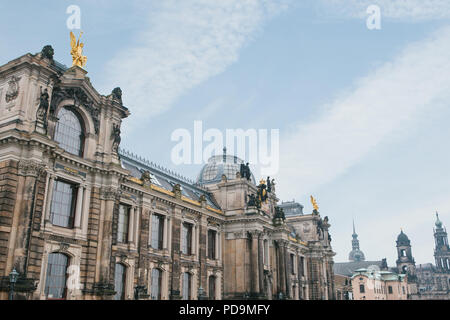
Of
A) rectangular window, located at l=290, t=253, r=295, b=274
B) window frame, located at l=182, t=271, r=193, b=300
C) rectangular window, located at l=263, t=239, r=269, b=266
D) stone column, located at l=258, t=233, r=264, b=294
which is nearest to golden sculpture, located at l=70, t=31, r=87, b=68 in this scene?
window frame, located at l=182, t=271, r=193, b=300

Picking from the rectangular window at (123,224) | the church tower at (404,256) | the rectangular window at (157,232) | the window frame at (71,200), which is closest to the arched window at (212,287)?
the rectangular window at (157,232)

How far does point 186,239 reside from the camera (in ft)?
152

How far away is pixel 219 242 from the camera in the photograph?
52000 millimetres

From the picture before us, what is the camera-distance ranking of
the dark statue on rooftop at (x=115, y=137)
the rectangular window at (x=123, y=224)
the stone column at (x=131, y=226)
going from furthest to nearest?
the stone column at (x=131, y=226), the rectangular window at (x=123, y=224), the dark statue on rooftop at (x=115, y=137)

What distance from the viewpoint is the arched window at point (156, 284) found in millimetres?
39944

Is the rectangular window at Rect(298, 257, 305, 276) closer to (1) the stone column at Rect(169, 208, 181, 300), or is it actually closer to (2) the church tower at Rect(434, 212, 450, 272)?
(1) the stone column at Rect(169, 208, 181, 300)

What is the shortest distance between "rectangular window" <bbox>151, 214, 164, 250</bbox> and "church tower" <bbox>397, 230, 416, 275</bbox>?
14370 cm

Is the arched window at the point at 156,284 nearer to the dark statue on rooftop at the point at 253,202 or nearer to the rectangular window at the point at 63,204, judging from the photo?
the rectangular window at the point at 63,204

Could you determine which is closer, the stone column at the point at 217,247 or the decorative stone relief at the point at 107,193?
the decorative stone relief at the point at 107,193

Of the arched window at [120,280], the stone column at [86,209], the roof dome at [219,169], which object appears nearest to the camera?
the stone column at [86,209]

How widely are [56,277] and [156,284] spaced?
42.1 ft

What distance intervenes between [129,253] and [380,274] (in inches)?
4670

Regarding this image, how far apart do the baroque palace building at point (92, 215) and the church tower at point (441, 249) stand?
15740 cm
